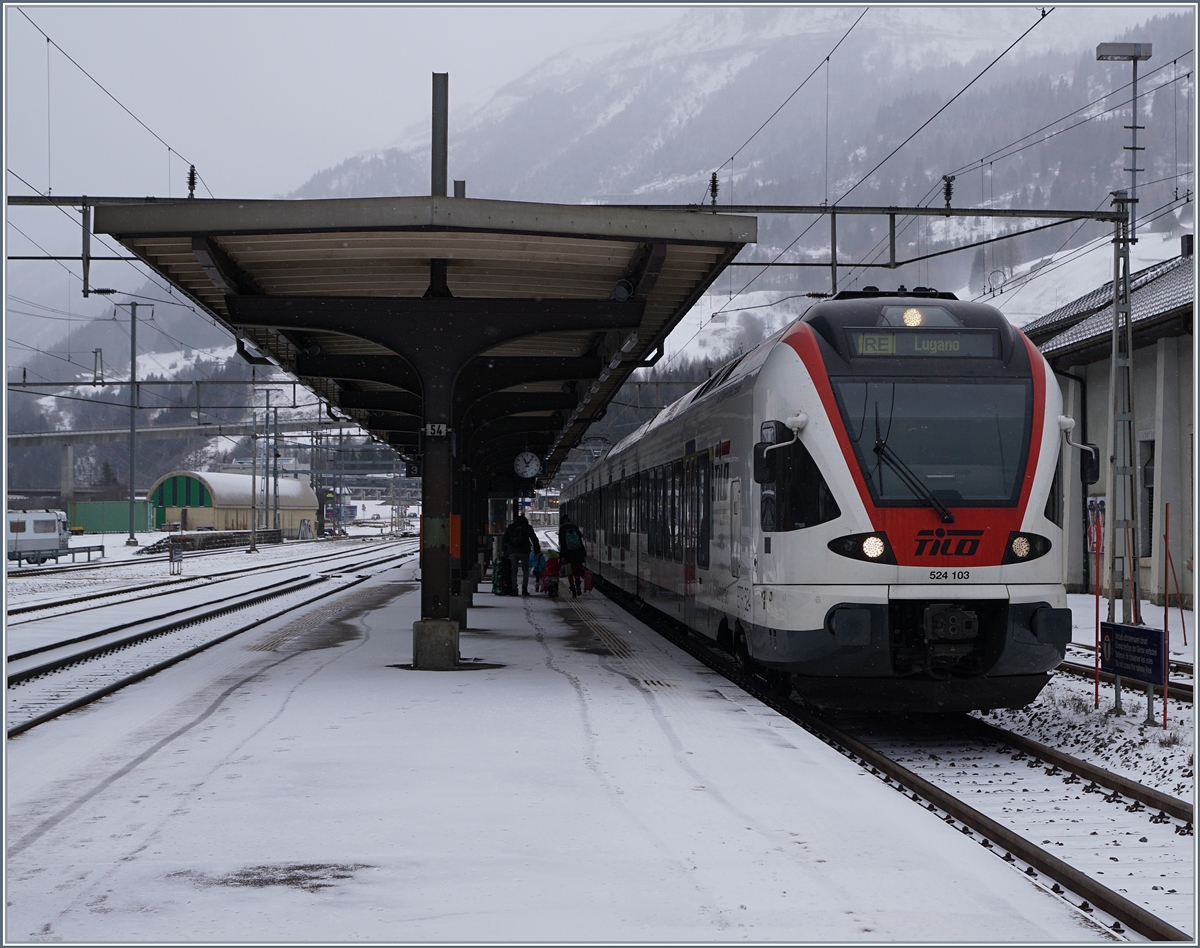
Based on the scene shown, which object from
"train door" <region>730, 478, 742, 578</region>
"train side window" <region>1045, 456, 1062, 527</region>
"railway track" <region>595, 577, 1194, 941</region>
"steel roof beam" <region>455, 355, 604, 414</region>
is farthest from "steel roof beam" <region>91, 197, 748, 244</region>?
"steel roof beam" <region>455, 355, 604, 414</region>

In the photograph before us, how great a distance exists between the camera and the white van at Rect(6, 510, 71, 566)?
4350 cm

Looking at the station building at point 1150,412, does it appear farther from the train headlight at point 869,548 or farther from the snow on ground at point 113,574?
the snow on ground at point 113,574

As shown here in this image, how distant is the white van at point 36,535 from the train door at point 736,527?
123 feet

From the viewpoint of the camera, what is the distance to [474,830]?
20.5 ft

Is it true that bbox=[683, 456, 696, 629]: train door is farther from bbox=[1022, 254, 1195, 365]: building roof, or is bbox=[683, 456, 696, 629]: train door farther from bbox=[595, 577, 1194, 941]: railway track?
bbox=[1022, 254, 1195, 365]: building roof

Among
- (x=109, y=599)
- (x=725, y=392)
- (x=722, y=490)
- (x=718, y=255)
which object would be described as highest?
(x=718, y=255)

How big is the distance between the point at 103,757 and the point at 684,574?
8.17 m

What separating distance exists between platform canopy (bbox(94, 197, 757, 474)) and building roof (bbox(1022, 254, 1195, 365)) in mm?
10197

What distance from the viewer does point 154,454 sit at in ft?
562

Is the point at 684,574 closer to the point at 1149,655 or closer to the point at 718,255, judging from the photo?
the point at 718,255

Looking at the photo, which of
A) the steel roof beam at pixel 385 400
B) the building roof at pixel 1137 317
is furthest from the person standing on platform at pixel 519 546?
the building roof at pixel 1137 317

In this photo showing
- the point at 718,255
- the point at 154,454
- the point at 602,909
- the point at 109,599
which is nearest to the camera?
the point at 602,909

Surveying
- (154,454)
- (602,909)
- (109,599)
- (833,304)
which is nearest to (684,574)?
(833,304)

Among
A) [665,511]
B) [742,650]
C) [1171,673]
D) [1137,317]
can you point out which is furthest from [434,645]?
[1137,317]
